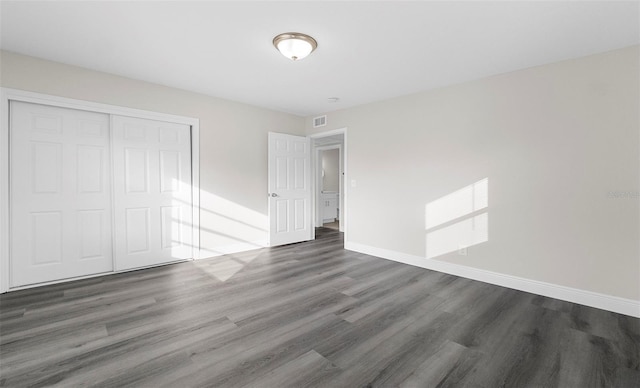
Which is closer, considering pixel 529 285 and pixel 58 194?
pixel 529 285

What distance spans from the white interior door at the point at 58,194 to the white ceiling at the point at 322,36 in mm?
711

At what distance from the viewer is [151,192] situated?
3.83 m

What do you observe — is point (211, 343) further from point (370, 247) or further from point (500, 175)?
point (500, 175)

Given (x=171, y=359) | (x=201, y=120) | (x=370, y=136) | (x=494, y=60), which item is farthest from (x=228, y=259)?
(x=494, y=60)

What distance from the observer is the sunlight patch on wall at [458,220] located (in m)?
3.44

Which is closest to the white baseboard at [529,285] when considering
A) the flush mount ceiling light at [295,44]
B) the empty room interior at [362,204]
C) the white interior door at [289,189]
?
the empty room interior at [362,204]

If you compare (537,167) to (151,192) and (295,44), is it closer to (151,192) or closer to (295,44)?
(295,44)

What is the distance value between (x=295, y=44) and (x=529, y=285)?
355 centimetres

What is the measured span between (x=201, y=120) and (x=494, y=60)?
390cm

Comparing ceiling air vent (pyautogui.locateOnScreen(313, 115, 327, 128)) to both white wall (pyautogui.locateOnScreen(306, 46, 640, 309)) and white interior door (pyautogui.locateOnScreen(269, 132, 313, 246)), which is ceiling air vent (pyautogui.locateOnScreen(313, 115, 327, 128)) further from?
white wall (pyautogui.locateOnScreen(306, 46, 640, 309))

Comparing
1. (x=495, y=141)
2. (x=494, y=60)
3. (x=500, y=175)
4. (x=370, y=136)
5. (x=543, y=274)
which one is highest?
(x=494, y=60)

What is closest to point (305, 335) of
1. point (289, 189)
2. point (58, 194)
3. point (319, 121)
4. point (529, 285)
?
point (529, 285)

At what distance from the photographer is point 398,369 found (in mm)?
1785

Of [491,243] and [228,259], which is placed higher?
[491,243]
